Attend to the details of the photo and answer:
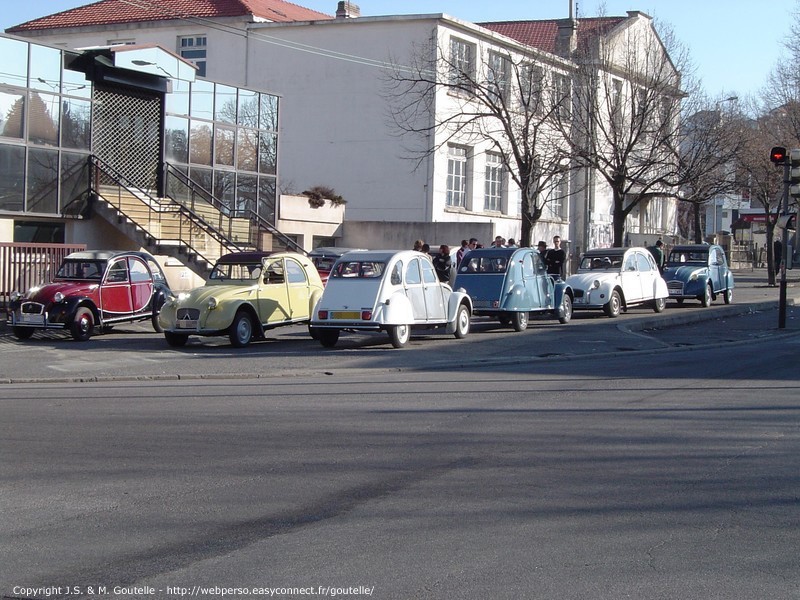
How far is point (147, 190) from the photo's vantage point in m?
29.5

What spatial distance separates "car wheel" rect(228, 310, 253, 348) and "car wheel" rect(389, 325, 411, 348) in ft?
9.00

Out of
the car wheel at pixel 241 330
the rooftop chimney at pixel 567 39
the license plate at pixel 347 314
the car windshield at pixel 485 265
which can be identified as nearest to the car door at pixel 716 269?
the rooftop chimney at pixel 567 39

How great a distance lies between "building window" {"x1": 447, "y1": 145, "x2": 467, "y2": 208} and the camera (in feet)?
138

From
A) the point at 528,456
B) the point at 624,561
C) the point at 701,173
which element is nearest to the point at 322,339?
the point at 528,456

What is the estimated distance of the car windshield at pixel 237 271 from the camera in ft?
65.8

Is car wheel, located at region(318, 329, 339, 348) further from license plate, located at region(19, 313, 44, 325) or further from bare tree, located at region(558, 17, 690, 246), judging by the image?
bare tree, located at region(558, 17, 690, 246)

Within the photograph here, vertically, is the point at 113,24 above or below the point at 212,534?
above

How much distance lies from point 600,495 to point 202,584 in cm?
328

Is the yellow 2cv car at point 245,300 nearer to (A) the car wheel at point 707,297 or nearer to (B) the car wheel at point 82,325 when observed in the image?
(B) the car wheel at point 82,325

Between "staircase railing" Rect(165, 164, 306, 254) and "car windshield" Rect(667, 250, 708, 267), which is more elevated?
"staircase railing" Rect(165, 164, 306, 254)

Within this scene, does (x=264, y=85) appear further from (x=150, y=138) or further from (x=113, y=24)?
(x=150, y=138)

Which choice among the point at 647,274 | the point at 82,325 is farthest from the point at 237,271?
the point at 647,274

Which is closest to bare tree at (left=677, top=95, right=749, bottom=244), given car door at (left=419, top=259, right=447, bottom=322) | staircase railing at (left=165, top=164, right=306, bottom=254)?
staircase railing at (left=165, top=164, right=306, bottom=254)

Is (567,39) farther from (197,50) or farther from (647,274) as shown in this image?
(197,50)
